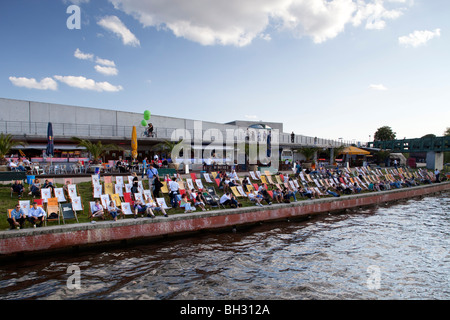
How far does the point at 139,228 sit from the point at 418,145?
165 feet

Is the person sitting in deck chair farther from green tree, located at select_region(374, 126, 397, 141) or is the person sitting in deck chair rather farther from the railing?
green tree, located at select_region(374, 126, 397, 141)

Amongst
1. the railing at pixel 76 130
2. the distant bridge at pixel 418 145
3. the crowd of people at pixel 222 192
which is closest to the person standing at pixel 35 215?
the crowd of people at pixel 222 192

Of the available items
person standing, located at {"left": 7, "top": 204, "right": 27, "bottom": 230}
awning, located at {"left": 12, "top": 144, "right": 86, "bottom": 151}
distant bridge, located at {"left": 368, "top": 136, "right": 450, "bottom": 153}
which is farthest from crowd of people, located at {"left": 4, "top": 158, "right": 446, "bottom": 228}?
distant bridge, located at {"left": 368, "top": 136, "right": 450, "bottom": 153}

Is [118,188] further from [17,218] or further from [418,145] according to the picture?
[418,145]

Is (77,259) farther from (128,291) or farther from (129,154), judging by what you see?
(129,154)

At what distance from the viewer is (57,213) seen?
968cm

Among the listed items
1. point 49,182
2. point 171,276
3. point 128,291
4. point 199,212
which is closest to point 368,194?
point 199,212

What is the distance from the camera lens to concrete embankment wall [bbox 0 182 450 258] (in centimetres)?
826

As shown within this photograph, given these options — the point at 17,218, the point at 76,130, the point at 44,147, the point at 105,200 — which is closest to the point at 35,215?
the point at 17,218

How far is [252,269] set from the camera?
7.87m

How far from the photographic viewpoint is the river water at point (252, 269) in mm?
6566

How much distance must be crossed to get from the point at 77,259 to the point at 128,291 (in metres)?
2.86

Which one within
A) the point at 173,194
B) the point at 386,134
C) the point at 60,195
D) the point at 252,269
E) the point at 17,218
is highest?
the point at 386,134

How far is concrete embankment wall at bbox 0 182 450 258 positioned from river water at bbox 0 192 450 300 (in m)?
0.37
